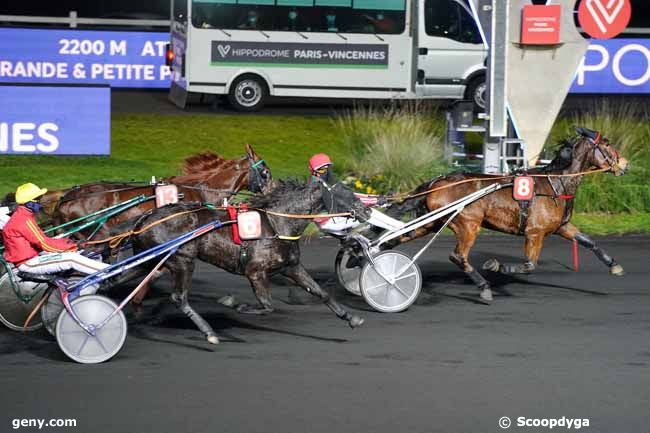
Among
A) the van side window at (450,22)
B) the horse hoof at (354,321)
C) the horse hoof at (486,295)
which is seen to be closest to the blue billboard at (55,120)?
the van side window at (450,22)

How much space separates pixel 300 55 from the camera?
70.8 feet

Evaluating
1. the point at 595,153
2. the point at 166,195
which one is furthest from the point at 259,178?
the point at 595,153

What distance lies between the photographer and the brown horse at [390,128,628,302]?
10508 mm

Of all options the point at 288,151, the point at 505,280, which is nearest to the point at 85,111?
the point at 288,151

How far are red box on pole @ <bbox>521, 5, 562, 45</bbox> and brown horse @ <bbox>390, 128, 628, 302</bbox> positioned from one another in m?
4.71

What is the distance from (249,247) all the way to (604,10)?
8.94 meters

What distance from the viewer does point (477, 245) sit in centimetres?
1336

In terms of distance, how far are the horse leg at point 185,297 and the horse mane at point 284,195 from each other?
0.77 metres

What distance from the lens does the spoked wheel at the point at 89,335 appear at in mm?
8094

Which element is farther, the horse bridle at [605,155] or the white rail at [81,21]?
the white rail at [81,21]

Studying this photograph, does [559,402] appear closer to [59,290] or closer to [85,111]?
[59,290]

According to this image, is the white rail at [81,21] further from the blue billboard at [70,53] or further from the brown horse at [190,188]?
the brown horse at [190,188]

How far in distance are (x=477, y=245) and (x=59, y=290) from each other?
250 inches

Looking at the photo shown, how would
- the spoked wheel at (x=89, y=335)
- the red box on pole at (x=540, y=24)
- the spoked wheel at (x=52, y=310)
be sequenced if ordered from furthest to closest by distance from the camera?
the red box on pole at (x=540, y=24)
the spoked wheel at (x=52, y=310)
the spoked wheel at (x=89, y=335)
